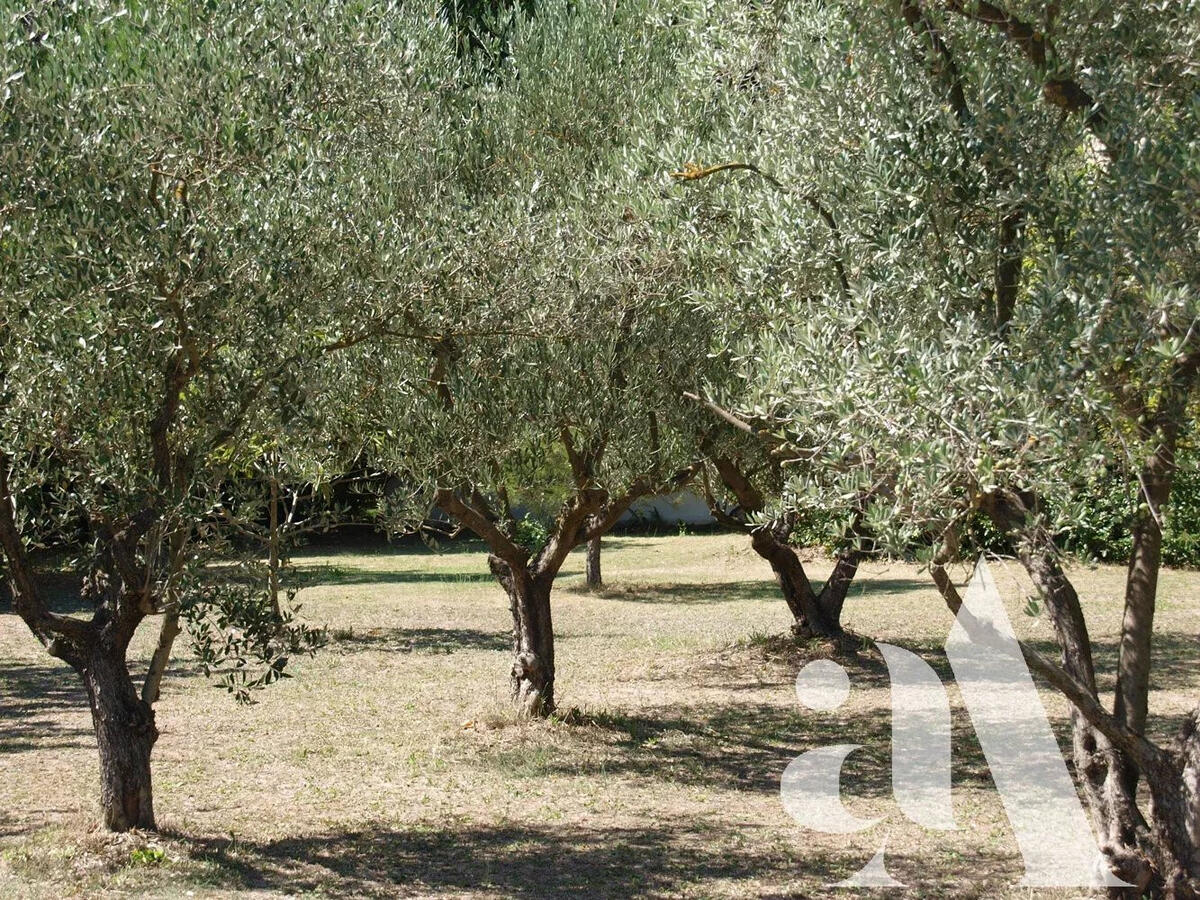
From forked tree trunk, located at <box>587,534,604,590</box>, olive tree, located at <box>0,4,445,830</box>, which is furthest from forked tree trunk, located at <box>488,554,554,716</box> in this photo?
forked tree trunk, located at <box>587,534,604,590</box>

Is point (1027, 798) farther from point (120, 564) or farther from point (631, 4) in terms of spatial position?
point (631, 4)

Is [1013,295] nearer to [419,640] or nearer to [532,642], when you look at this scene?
[532,642]

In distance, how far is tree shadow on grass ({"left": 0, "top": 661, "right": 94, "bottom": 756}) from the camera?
1062cm

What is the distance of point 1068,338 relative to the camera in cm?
491

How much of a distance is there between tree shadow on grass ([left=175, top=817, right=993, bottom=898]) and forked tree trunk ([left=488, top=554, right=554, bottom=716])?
2.84m

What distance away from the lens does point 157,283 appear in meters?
5.95

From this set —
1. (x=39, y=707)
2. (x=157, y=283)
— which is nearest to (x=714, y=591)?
(x=39, y=707)

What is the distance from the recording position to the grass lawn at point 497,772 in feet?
A: 23.7

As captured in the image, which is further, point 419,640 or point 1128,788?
point 419,640

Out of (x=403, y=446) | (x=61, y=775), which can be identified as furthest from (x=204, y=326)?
(x=61, y=775)

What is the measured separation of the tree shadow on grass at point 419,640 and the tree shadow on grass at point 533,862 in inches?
313

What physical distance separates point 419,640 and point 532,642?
6.08 meters

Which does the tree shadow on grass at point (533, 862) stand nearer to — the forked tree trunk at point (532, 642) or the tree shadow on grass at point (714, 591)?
the forked tree trunk at point (532, 642)

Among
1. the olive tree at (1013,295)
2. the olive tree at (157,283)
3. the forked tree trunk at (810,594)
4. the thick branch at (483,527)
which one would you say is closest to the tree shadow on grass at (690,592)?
the forked tree trunk at (810,594)
